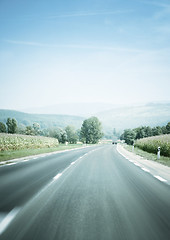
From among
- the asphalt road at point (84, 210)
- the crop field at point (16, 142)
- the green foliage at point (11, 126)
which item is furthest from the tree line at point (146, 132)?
the asphalt road at point (84, 210)

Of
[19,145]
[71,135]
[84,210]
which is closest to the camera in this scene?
[84,210]

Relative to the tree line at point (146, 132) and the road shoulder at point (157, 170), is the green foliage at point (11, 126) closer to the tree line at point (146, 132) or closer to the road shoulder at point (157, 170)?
the tree line at point (146, 132)

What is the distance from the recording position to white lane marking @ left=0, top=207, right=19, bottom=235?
3.23 metres

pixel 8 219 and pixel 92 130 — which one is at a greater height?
pixel 92 130

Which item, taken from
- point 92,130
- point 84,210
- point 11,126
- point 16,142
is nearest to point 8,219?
point 84,210

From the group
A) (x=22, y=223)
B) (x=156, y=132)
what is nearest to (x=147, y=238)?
(x=22, y=223)

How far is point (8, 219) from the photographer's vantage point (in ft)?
11.6

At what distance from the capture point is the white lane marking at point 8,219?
10.6 ft

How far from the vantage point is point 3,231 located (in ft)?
10.1

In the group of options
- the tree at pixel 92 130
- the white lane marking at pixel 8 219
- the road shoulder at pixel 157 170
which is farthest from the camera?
the tree at pixel 92 130

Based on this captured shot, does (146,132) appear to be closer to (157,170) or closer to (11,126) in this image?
(11,126)

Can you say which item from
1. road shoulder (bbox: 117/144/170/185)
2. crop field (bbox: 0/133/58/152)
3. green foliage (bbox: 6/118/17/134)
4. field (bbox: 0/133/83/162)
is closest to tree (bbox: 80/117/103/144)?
green foliage (bbox: 6/118/17/134)

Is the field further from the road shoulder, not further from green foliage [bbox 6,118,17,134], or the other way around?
green foliage [bbox 6,118,17,134]

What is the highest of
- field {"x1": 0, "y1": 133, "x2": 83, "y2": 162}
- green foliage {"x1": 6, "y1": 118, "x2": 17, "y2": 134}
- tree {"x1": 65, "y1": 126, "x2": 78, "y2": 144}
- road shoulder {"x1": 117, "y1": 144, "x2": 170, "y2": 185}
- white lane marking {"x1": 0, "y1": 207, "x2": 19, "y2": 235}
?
green foliage {"x1": 6, "y1": 118, "x2": 17, "y2": 134}
